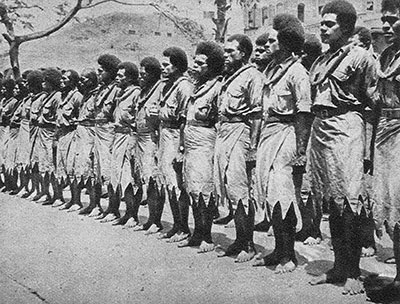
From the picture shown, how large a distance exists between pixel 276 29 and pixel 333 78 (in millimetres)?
1135

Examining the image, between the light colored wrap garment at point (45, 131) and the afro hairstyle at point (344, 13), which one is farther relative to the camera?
the light colored wrap garment at point (45, 131)

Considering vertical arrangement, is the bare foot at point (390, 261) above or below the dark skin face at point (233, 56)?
below

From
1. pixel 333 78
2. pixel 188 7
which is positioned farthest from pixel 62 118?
pixel 333 78

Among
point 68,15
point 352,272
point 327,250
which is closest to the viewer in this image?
point 352,272

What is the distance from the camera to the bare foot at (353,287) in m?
4.88

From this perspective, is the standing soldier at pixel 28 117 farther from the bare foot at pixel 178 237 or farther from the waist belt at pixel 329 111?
the waist belt at pixel 329 111

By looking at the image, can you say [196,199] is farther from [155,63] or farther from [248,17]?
[248,17]

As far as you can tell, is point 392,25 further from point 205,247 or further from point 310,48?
point 310,48

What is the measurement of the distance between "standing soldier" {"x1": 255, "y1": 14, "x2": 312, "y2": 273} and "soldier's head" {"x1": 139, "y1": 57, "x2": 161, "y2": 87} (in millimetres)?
2841

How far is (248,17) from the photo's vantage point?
1141cm

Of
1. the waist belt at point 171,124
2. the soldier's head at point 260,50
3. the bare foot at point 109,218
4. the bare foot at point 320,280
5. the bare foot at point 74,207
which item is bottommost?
the bare foot at point 74,207

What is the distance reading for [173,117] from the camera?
7.99 meters

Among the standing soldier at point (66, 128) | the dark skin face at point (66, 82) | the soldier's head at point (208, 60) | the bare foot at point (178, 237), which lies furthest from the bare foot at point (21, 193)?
the soldier's head at point (208, 60)

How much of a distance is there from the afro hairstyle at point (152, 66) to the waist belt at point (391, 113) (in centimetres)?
438
